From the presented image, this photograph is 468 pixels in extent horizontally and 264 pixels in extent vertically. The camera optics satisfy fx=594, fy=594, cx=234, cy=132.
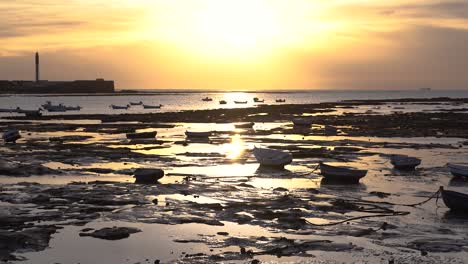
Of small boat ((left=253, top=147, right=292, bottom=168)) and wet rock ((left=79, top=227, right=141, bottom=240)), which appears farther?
small boat ((left=253, top=147, right=292, bottom=168))

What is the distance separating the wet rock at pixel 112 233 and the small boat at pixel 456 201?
11.2m

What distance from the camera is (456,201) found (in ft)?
70.8

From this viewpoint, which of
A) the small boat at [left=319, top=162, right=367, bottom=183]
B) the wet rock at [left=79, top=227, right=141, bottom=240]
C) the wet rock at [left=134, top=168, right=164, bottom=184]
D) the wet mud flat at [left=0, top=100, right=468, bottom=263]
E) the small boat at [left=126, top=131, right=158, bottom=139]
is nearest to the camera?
the wet mud flat at [left=0, top=100, right=468, bottom=263]

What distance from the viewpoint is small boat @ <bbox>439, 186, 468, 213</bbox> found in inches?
843

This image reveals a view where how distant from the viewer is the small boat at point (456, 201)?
21409mm

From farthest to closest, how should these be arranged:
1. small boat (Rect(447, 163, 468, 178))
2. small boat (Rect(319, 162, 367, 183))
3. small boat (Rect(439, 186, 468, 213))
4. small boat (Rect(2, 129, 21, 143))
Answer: small boat (Rect(2, 129, 21, 143))
small boat (Rect(447, 163, 468, 178))
small boat (Rect(319, 162, 367, 183))
small boat (Rect(439, 186, 468, 213))

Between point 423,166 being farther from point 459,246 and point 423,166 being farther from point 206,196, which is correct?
point 459,246

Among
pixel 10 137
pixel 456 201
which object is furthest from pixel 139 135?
pixel 456 201

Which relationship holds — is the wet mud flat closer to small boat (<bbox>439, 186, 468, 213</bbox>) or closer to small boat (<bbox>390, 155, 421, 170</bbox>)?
small boat (<bbox>439, 186, 468, 213</bbox>)

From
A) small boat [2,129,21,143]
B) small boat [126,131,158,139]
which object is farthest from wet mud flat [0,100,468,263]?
small boat [126,131,158,139]

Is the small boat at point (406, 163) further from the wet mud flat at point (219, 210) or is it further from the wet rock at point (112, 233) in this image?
the wet rock at point (112, 233)

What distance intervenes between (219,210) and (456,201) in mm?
8646

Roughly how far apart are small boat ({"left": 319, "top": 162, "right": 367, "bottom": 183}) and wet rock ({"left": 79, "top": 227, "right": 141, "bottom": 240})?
12615mm

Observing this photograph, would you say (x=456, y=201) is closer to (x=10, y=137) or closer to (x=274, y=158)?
(x=274, y=158)
